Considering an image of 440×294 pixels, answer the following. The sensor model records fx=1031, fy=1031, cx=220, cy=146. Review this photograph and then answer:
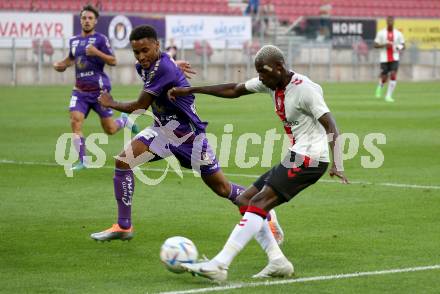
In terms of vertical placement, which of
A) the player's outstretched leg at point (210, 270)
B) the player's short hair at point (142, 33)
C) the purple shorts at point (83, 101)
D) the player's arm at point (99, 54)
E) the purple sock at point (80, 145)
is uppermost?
the player's short hair at point (142, 33)

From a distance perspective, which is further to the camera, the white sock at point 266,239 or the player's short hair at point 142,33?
the player's short hair at point 142,33

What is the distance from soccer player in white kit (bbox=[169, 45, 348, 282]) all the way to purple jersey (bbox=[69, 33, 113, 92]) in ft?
26.8

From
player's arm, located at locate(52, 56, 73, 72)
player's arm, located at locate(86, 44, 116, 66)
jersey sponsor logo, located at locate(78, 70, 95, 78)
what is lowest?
jersey sponsor logo, located at locate(78, 70, 95, 78)

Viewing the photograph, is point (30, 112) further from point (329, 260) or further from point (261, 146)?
point (329, 260)

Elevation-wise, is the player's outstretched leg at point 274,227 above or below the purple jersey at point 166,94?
below

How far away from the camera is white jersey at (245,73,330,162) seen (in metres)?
7.89

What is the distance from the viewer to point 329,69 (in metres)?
47.7

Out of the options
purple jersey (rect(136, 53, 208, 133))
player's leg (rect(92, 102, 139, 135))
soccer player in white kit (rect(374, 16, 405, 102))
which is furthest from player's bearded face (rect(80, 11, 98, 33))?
soccer player in white kit (rect(374, 16, 405, 102))

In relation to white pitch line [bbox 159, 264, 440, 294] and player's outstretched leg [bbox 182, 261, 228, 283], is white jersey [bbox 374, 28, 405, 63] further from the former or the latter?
player's outstretched leg [bbox 182, 261, 228, 283]

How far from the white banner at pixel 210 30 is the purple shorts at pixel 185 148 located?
1318 inches

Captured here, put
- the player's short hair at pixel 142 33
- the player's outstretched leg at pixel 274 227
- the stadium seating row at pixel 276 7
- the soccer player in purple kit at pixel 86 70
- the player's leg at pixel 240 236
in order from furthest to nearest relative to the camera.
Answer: the stadium seating row at pixel 276 7, the soccer player in purple kit at pixel 86 70, the player's short hair at pixel 142 33, the player's outstretched leg at pixel 274 227, the player's leg at pixel 240 236

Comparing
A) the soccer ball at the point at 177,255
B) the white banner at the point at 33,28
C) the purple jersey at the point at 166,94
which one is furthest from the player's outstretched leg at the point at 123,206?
the white banner at the point at 33,28

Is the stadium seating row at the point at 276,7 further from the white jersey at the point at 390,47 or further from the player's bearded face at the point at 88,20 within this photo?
the player's bearded face at the point at 88,20

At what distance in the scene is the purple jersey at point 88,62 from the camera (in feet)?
52.6
